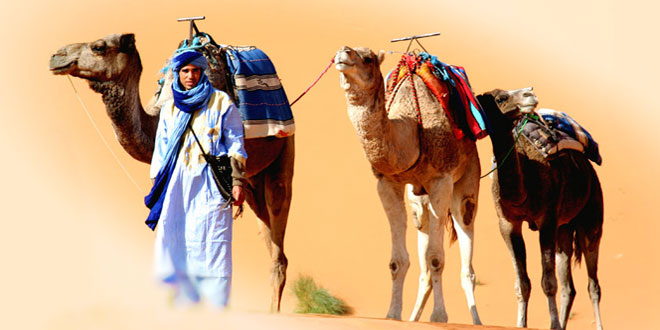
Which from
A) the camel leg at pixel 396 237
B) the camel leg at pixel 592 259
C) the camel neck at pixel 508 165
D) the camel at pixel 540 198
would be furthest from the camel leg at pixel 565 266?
the camel leg at pixel 396 237

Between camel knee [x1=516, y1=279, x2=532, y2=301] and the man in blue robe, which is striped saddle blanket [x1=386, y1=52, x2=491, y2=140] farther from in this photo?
the man in blue robe

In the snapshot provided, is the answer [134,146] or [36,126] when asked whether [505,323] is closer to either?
[134,146]

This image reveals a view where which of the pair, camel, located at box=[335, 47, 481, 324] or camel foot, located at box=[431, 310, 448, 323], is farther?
camel foot, located at box=[431, 310, 448, 323]

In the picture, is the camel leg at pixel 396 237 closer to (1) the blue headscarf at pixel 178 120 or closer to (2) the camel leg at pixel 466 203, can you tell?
(2) the camel leg at pixel 466 203

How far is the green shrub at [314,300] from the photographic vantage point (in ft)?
49.3

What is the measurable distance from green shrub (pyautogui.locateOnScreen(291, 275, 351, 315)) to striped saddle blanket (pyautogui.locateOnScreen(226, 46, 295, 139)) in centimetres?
625

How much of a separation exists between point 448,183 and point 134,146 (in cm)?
279

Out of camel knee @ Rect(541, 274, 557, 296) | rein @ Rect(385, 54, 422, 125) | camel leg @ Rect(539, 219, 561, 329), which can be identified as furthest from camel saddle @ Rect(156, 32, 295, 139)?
camel knee @ Rect(541, 274, 557, 296)

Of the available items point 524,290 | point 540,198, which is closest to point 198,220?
point 524,290

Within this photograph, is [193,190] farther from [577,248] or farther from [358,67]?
[577,248]

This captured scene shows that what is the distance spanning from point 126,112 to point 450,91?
10.2 ft

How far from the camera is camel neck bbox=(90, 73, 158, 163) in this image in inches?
302

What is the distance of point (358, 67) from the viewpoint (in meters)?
7.82

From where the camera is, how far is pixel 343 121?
21453mm
